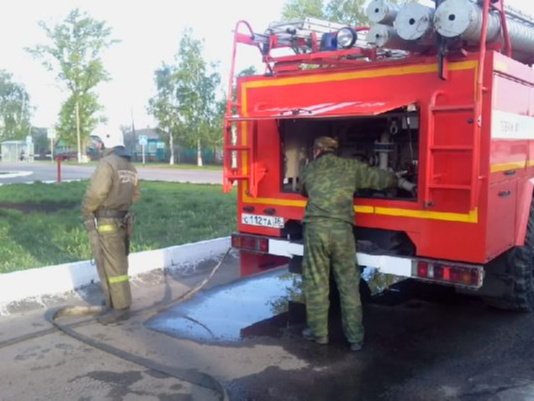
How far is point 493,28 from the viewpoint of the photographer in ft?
16.1

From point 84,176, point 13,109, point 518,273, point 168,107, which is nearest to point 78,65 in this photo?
point 168,107

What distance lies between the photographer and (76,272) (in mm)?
6758

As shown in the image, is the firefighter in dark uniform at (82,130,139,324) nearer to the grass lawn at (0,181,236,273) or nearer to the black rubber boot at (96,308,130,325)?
the black rubber boot at (96,308,130,325)

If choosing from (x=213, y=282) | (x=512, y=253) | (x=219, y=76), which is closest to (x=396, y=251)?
(x=512, y=253)

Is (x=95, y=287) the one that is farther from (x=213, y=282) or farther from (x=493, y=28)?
(x=493, y=28)

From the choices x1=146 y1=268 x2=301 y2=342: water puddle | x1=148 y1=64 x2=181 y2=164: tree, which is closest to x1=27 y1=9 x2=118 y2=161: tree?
x1=148 y1=64 x2=181 y2=164: tree

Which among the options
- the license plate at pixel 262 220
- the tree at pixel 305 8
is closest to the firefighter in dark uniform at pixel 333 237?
the license plate at pixel 262 220

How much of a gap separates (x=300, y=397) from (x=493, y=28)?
320 centimetres

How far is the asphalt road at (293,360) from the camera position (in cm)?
416

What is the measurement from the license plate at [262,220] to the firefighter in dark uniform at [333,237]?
71 cm

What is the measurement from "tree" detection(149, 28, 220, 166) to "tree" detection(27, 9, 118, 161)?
715cm

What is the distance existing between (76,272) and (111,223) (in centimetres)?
126

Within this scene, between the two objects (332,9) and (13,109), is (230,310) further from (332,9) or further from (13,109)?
(13,109)

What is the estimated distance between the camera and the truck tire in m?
5.55
